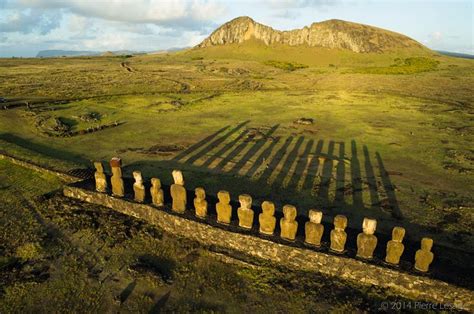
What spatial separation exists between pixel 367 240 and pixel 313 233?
58.1 inches

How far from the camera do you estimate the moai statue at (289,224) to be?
9.89m

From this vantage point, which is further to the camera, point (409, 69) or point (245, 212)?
point (409, 69)

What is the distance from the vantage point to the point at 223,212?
11.0m

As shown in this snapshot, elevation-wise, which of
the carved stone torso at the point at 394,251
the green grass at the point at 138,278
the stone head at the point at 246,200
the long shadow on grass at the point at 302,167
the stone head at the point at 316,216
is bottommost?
the green grass at the point at 138,278

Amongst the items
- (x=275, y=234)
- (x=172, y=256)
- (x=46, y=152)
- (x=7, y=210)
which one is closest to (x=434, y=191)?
(x=275, y=234)

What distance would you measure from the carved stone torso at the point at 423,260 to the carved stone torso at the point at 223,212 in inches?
216

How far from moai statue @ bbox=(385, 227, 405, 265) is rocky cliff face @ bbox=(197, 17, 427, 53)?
11633 cm

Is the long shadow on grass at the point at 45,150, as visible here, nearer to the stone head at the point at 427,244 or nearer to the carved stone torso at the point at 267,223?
the carved stone torso at the point at 267,223

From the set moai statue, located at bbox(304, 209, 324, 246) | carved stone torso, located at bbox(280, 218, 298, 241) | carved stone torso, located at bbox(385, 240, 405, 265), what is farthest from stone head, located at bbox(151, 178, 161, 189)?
carved stone torso, located at bbox(385, 240, 405, 265)

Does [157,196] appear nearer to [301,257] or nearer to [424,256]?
[301,257]

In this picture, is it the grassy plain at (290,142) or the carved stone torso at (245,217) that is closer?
the carved stone torso at (245,217)

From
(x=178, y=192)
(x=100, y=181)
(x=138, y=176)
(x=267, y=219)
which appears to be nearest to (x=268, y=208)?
(x=267, y=219)

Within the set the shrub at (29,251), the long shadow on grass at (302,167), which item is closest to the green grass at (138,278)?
the shrub at (29,251)

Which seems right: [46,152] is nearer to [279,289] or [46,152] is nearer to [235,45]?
[279,289]
